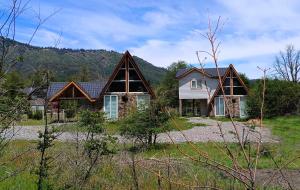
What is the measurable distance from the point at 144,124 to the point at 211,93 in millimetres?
26084

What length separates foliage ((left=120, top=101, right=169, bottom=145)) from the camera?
15336 mm

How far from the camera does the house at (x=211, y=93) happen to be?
41.6 meters

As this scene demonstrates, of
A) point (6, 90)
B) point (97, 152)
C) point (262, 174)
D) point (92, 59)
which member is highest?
point (92, 59)

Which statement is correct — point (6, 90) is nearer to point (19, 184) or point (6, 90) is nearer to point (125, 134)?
point (19, 184)

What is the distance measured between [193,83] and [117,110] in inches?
451

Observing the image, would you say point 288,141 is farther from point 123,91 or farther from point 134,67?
point 123,91

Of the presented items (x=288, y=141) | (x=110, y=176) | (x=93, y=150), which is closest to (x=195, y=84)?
(x=288, y=141)

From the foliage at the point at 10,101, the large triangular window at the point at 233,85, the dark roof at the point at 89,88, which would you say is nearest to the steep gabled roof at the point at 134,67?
the dark roof at the point at 89,88

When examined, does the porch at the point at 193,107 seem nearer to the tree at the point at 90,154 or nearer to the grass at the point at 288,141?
the grass at the point at 288,141

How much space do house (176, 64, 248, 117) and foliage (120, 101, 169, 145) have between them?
77.8 ft

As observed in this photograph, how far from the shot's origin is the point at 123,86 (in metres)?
37.3

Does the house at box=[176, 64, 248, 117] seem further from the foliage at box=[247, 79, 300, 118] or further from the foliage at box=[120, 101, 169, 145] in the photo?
the foliage at box=[120, 101, 169, 145]

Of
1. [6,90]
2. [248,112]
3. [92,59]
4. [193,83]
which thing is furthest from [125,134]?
[193,83]

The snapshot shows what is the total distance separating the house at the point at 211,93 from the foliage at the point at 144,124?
23.7 m
